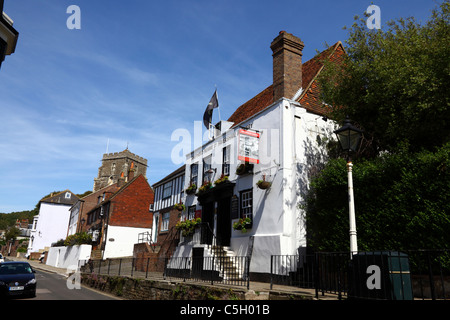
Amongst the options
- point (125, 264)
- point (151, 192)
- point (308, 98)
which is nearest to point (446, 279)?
point (308, 98)

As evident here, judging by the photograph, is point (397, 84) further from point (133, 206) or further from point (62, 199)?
point (62, 199)

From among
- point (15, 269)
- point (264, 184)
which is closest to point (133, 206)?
point (15, 269)

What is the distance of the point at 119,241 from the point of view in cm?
3694

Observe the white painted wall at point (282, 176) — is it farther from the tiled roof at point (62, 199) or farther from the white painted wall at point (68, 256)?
Result: the tiled roof at point (62, 199)

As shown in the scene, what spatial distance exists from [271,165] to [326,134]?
340cm

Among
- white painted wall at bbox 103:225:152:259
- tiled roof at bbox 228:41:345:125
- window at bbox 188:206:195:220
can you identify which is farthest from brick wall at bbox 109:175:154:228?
tiled roof at bbox 228:41:345:125

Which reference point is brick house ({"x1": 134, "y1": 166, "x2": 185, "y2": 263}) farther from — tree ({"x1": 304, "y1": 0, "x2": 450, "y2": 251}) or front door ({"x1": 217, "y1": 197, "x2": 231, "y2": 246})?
tree ({"x1": 304, "y1": 0, "x2": 450, "y2": 251})

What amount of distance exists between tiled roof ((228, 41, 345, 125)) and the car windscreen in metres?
14.2

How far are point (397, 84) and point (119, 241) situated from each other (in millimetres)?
33065

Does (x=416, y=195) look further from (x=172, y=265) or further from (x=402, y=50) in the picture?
(x=172, y=265)

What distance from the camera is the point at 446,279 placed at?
8875 mm

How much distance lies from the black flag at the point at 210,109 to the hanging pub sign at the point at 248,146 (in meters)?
5.59

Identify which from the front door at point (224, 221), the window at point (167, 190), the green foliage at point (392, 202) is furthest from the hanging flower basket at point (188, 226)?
the window at point (167, 190)

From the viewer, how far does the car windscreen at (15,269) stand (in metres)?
14.7
